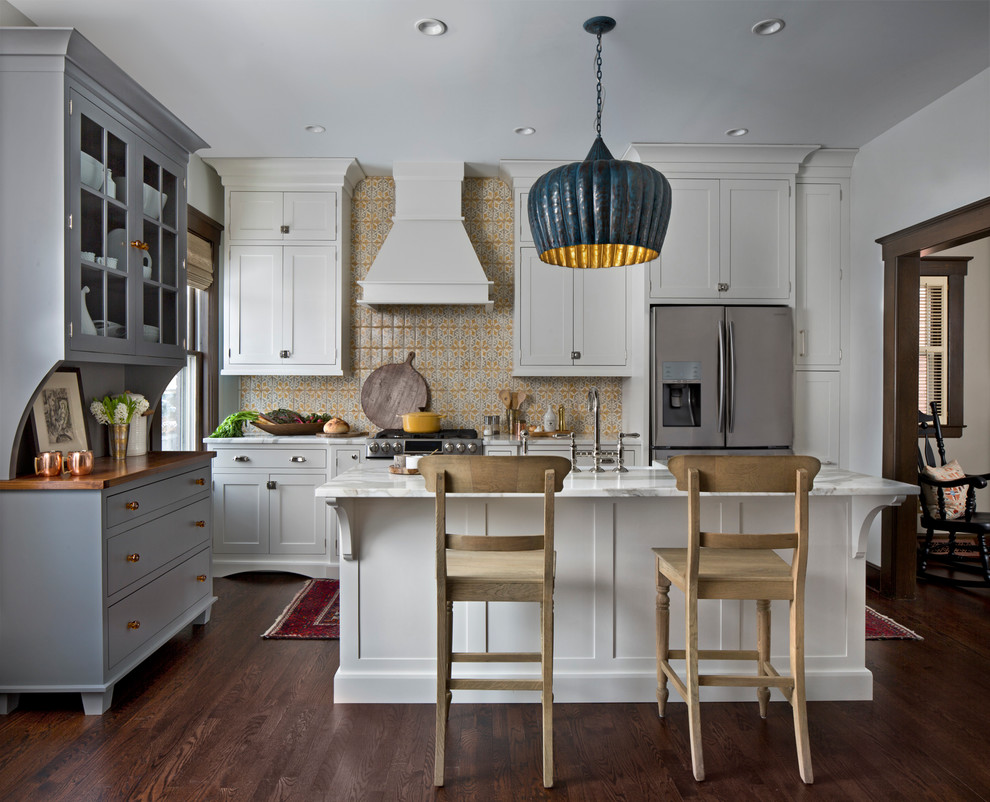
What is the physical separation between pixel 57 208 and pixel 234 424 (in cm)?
223

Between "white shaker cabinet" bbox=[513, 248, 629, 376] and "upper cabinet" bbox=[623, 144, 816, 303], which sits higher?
"upper cabinet" bbox=[623, 144, 816, 303]

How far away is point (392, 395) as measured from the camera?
4.86m

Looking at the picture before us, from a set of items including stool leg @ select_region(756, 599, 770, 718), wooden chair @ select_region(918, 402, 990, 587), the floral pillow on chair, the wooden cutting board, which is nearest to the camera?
stool leg @ select_region(756, 599, 770, 718)

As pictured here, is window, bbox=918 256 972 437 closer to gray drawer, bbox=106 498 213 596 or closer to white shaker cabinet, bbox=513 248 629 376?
white shaker cabinet, bbox=513 248 629 376

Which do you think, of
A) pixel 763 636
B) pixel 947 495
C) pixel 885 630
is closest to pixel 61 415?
pixel 763 636

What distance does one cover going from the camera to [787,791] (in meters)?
1.99

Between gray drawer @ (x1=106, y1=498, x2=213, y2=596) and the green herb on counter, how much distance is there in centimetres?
101

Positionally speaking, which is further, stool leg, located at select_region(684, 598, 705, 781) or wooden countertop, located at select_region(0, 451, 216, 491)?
wooden countertop, located at select_region(0, 451, 216, 491)

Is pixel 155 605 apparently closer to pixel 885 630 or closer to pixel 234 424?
pixel 234 424

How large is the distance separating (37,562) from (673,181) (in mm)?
3994

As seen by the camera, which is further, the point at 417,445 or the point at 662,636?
the point at 417,445

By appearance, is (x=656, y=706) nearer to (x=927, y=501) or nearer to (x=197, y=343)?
(x=927, y=501)

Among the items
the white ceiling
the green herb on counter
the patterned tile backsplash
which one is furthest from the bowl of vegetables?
the white ceiling

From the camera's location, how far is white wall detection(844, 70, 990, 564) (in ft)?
10.8
